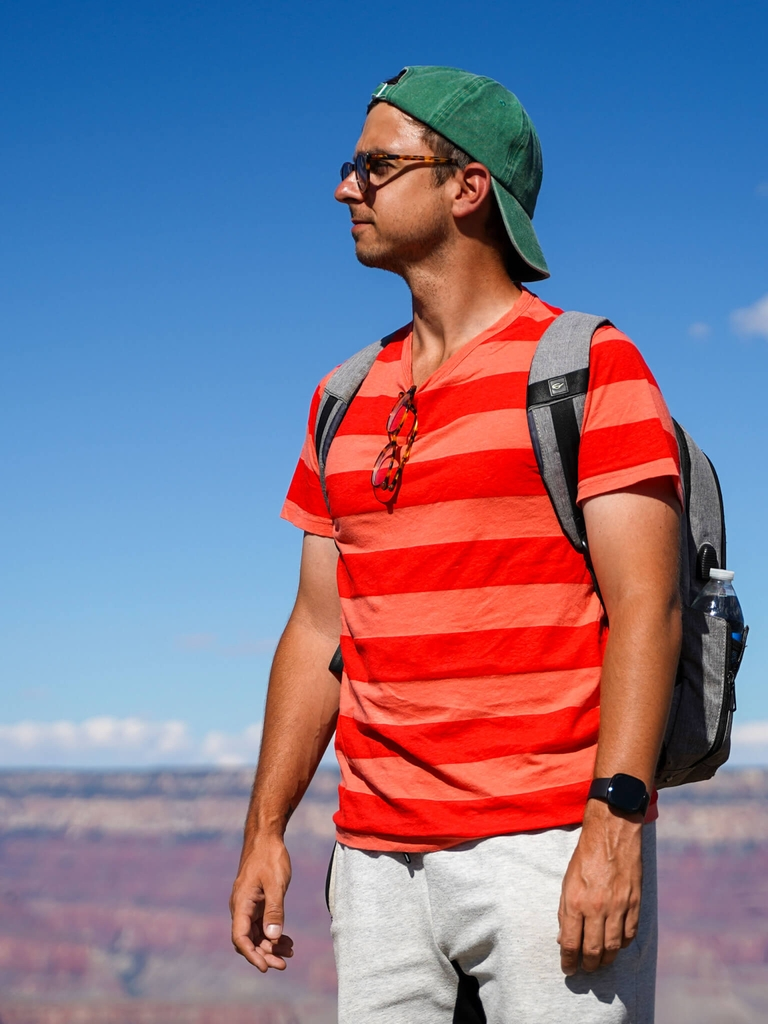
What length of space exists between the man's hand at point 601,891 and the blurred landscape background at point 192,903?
8116 cm

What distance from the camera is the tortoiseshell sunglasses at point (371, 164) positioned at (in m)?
3.05

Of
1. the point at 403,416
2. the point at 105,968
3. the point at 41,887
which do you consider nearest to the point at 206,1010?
the point at 105,968

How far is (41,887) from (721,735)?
116372 mm

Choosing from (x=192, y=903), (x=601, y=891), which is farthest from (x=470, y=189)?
(x=192, y=903)

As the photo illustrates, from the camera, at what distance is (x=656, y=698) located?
2424 millimetres

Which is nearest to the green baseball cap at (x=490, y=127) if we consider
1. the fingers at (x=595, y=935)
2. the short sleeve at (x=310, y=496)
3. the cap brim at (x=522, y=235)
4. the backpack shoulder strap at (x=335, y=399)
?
the cap brim at (x=522, y=235)

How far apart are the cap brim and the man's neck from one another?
0.24 ft

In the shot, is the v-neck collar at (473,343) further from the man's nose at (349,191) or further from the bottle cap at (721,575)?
the bottle cap at (721,575)

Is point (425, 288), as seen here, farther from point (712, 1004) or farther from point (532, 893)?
point (712, 1004)

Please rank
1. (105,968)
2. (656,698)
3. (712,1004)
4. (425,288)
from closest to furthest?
(656,698)
(425,288)
(712,1004)
(105,968)

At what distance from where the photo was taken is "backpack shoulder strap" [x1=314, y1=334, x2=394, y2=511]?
3121 millimetres

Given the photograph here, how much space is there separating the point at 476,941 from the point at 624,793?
458 millimetres

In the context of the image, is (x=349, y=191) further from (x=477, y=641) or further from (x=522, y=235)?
(x=477, y=641)

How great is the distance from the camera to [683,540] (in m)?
2.68
